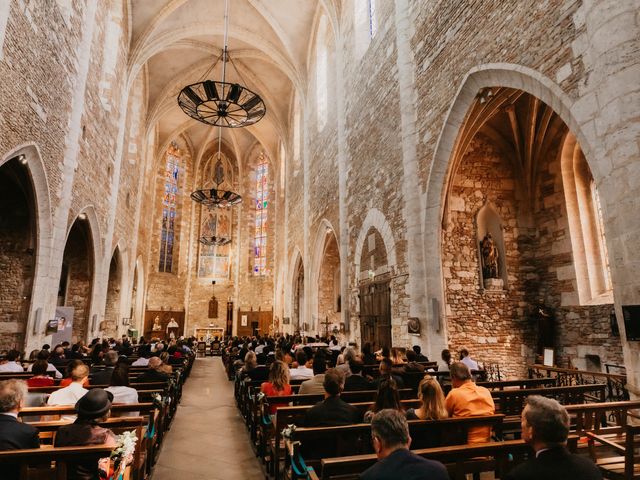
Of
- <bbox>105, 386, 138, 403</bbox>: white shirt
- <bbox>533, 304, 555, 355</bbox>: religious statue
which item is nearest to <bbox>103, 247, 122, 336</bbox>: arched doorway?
<bbox>105, 386, 138, 403</bbox>: white shirt

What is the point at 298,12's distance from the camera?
16047 millimetres

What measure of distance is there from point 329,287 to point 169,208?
50.2ft

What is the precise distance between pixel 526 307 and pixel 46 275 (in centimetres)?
1093

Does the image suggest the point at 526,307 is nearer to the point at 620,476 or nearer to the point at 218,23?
the point at 620,476

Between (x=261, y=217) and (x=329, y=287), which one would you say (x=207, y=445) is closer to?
(x=329, y=287)

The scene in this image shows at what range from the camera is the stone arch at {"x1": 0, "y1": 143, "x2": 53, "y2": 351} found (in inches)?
329

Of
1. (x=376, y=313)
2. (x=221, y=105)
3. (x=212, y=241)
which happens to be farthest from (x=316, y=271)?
(x=212, y=241)

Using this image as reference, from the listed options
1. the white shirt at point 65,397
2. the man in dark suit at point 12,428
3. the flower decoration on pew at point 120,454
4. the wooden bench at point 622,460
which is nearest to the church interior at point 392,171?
the white shirt at point 65,397

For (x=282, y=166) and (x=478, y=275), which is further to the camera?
(x=282, y=166)

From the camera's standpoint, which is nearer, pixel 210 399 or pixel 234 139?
pixel 210 399

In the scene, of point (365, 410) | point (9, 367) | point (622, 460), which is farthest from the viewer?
point (9, 367)

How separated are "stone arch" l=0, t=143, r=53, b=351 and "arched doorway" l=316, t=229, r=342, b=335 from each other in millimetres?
8767

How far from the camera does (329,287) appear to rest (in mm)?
15633

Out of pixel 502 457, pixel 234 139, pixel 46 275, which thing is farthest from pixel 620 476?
pixel 234 139
